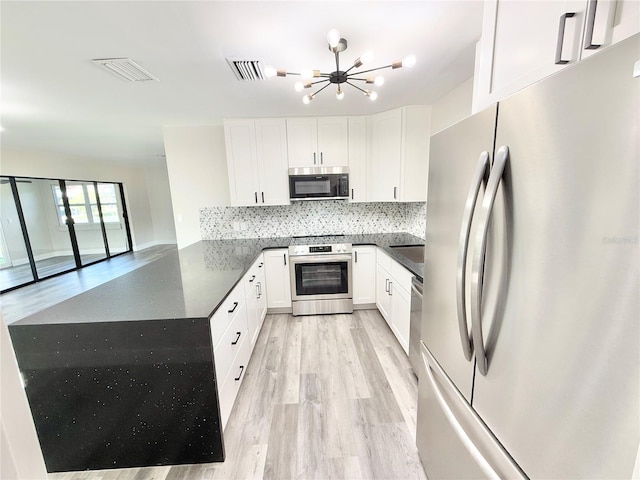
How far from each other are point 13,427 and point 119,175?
850cm

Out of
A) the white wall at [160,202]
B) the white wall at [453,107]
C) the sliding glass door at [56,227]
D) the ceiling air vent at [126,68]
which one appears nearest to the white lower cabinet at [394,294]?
the white wall at [453,107]

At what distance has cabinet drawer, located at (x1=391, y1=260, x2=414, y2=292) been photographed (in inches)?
83.4

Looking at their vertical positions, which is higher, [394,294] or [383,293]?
[394,294]

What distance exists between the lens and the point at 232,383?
5.71 ft

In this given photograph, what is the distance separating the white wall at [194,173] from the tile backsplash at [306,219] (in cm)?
15

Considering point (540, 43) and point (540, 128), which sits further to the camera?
point (540, 43)

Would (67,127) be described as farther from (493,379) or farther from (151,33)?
(493,379)

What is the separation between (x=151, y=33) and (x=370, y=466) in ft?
9.17

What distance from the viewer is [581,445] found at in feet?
1.80

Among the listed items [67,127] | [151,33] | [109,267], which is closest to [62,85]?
[151,33]

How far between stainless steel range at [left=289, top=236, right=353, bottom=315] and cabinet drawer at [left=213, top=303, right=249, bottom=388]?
39.6 inches

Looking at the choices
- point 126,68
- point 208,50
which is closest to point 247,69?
point 208,50

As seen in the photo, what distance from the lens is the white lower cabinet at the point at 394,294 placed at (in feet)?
7.27

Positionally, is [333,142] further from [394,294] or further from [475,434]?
[475,434]
